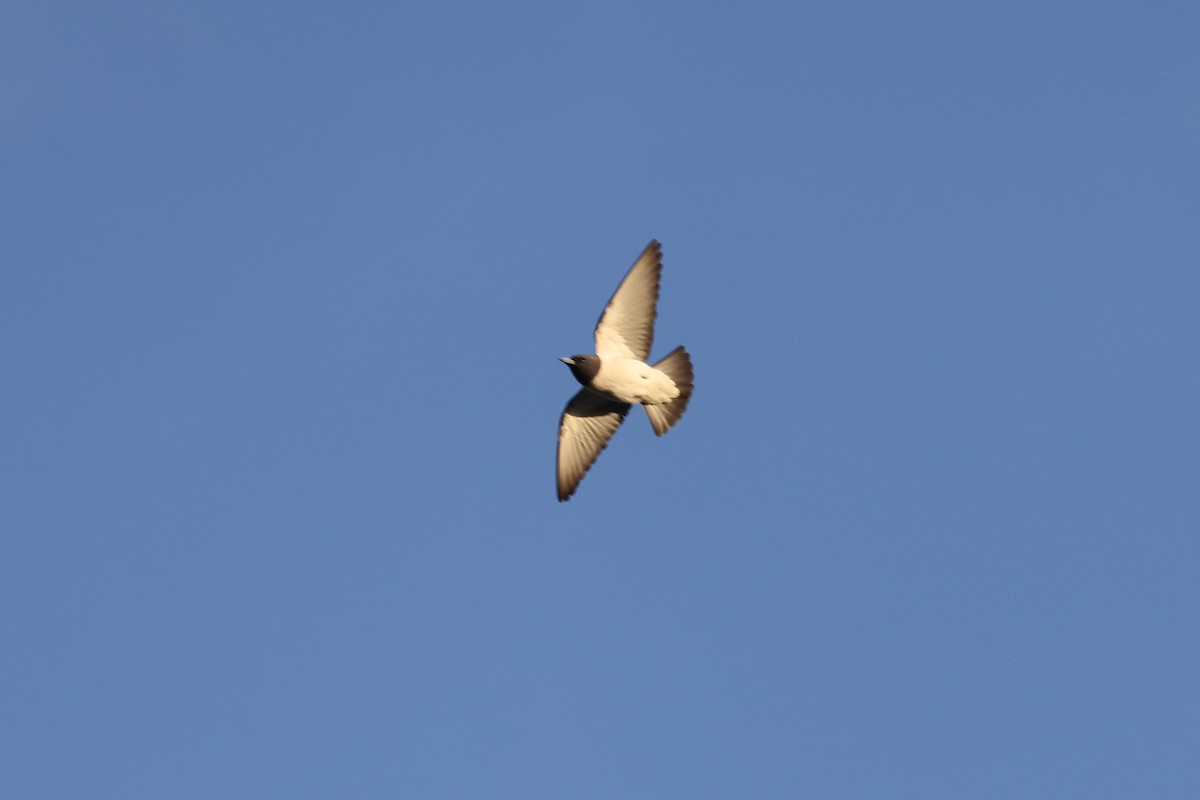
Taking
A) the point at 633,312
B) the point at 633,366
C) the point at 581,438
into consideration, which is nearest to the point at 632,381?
the point at 633,366

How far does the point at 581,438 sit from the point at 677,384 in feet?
6.52

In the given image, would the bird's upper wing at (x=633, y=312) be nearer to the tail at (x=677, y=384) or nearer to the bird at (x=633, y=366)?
the bird at (x=633, y=366)

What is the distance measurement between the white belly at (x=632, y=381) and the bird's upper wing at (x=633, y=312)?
0.83 ft

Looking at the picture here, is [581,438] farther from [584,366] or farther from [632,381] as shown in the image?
[584,366]

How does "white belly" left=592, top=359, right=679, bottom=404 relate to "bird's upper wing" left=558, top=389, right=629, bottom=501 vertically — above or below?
above

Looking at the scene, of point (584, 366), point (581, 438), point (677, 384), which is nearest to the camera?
point (584, 366)

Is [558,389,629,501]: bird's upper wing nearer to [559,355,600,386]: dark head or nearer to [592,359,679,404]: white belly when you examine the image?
[592,359,679,404]: white belly

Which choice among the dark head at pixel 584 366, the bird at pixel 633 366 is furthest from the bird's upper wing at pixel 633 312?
the dark head at pixel 584 366

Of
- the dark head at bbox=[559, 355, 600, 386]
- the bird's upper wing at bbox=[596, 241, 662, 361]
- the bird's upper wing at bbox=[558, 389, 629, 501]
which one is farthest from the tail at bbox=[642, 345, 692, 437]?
the dark head at bbox=[559, 355, 600, 386]

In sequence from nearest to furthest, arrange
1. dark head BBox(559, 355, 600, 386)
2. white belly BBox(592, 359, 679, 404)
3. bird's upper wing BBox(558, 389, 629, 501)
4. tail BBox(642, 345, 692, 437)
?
dark head BBox(559, 355, 600, 386) < white belly BBox(592, 359, 679, 404) < tail BBox(642, 345, 692, 437) < bird's upper wing BBox(558, 389, 629, 501)

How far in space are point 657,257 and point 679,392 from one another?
84.0 inches

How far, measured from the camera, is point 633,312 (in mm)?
25484

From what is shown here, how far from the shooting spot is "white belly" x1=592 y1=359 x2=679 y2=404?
2519cm

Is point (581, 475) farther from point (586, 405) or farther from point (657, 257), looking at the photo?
point (657, 257)
